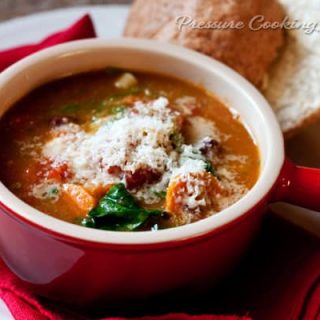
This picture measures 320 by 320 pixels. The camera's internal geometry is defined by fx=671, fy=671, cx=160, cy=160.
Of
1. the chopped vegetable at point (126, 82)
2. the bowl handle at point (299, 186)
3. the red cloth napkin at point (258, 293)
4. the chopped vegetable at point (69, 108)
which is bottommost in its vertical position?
the red cloth napkin at point (258, 293)

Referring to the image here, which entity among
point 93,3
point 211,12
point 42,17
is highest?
point 211,12

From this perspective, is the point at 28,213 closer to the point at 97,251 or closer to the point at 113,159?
the point at 97,251

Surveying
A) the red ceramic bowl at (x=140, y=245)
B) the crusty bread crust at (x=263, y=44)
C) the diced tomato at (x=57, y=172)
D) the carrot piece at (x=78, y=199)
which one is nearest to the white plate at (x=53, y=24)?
the crusty bread crust at (x=263, y=44)

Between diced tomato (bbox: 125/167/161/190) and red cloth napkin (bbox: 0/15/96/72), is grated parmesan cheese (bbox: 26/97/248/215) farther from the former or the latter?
red cloth napkin (bbox: 0/15/96/72)

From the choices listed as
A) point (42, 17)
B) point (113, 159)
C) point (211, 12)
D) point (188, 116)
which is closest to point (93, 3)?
point (42, 17)

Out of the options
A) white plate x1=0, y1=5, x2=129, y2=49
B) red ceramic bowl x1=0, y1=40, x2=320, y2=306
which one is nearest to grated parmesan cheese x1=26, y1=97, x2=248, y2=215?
red ceramic bowl x1=0, y1=40, x2=320, y2=306

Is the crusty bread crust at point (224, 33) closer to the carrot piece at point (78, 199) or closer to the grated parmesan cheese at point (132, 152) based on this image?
the grated parmesan cheese at point (132, 152)
